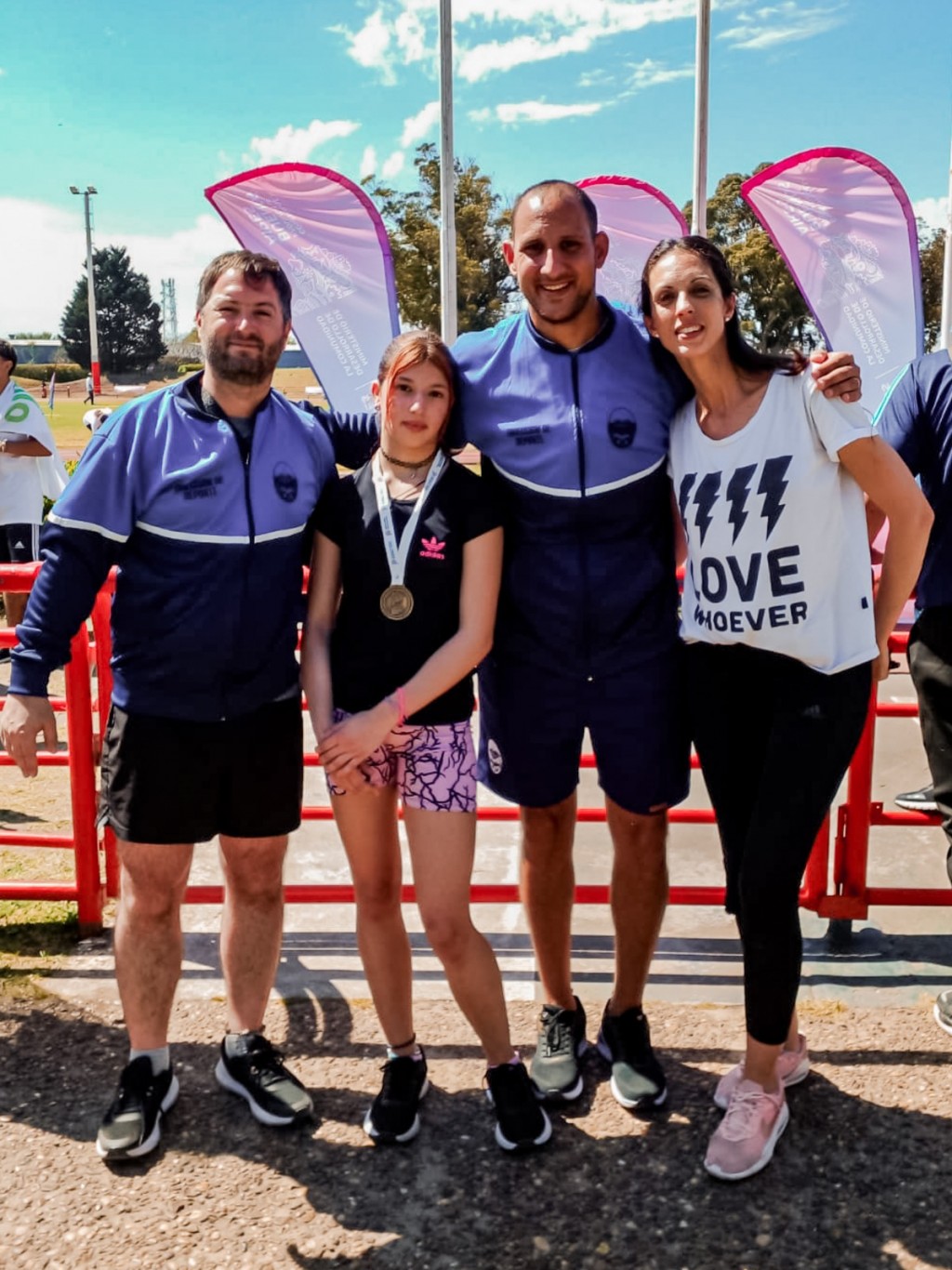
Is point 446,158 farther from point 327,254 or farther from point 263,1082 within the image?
point 263,1082

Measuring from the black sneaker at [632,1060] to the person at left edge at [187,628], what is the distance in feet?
2.84

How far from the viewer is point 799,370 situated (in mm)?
2660

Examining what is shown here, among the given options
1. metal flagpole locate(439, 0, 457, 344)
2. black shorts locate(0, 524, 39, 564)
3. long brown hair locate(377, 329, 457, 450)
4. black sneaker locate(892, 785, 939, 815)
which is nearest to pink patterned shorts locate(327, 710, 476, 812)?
long brown hair locate(377, 329, 457, 450)

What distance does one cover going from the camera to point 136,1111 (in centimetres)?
284

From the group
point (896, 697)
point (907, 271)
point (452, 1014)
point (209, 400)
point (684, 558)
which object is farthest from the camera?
point (907, 271)

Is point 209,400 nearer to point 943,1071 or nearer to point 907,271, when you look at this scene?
point 943,1071

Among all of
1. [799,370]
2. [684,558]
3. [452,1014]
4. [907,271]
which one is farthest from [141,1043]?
[907,271]

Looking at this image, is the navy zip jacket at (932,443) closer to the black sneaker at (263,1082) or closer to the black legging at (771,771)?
the black legging at (771,771)

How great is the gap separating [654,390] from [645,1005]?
1939 mm

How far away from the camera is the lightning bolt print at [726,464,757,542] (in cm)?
263

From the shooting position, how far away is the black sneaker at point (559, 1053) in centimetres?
300

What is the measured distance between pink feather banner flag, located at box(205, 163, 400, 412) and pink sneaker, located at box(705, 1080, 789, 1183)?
8.61 meters

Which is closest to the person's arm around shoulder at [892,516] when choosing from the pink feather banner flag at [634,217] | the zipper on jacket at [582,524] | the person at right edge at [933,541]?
the person at right edge at [933,541]

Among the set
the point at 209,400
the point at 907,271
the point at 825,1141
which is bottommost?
the point at 825,1141
